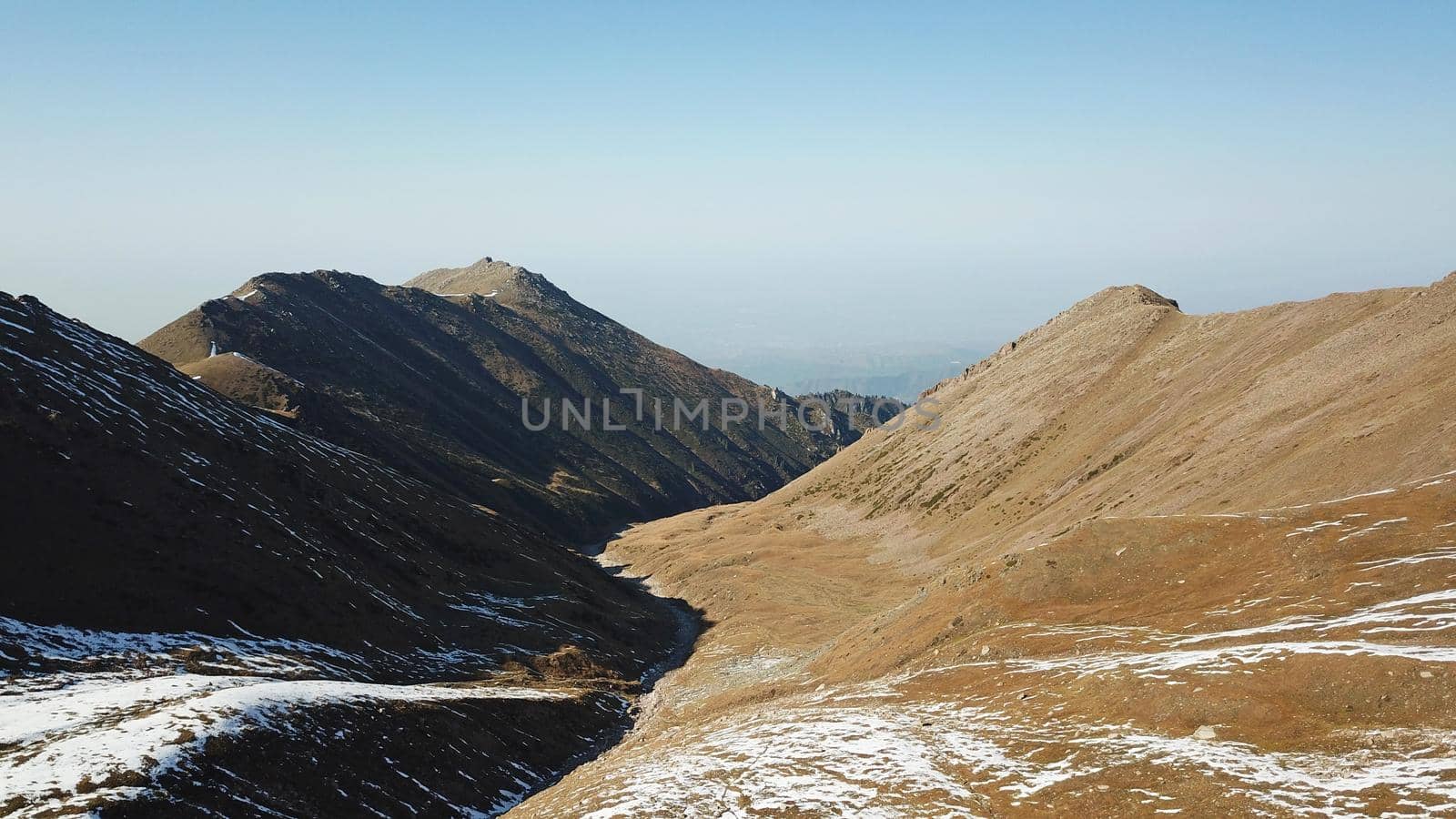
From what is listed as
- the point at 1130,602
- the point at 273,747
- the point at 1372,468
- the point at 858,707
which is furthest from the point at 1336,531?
the point at 273,747

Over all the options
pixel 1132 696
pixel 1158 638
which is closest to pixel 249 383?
pixel 1158 638

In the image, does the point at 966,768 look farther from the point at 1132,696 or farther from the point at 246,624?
Answer: the point at 246,624

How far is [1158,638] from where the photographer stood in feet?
134

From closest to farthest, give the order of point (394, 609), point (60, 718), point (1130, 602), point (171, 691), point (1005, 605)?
point (60, 718), point (171, 691), point (1130, 602), point (1005, 605), point (394, 609)

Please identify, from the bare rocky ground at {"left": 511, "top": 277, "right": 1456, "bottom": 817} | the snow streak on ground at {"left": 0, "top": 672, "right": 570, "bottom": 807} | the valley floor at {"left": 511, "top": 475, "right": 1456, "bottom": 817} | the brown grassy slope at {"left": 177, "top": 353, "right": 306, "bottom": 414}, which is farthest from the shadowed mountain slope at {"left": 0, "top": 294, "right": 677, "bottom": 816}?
the brown grassy slope at {"left": 177, "top": 353, "right": 306, "bottom": 414}

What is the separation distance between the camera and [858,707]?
44594mm

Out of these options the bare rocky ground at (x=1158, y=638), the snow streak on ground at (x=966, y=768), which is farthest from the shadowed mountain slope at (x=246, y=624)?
the snow streak on ground at (x=966, y=768)

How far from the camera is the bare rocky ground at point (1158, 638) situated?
29.1m

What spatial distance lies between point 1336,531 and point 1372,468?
51.3ft

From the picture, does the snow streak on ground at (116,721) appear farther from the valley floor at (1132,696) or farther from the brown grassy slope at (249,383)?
the brown grassy slope at (249,383)

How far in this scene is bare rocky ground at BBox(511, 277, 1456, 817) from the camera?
1145 inches

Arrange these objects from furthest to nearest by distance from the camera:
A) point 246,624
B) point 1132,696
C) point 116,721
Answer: point 246,624, point 116,721, point 1132,696

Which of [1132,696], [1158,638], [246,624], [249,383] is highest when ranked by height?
[249,383]

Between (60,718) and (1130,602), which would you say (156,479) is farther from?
(1130,602)
